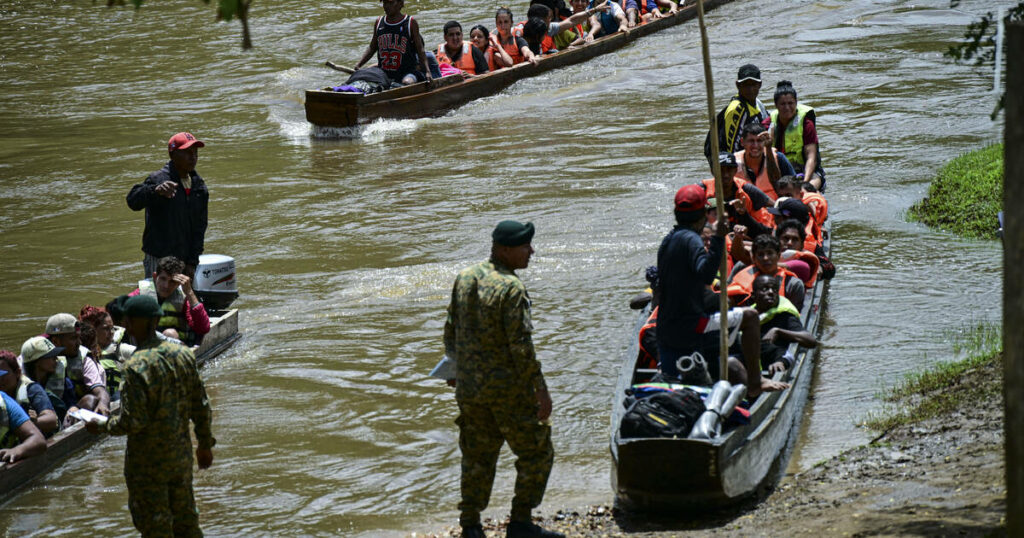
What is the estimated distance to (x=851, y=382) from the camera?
9.35 metres

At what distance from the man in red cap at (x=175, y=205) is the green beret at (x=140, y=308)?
379 centimetres

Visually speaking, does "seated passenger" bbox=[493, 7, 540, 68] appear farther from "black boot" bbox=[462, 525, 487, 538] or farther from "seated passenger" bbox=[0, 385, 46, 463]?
"black boot" bbox=[462, 525, 487, 538]

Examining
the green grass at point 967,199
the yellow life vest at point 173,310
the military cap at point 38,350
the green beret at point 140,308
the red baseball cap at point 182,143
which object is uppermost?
the red baseball cap at point 182,143

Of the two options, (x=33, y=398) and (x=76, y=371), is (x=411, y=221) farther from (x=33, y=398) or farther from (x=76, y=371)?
(x=33, y=398)

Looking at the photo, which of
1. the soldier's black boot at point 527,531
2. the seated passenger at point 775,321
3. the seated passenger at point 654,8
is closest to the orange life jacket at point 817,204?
the seated passenger at point 775,321

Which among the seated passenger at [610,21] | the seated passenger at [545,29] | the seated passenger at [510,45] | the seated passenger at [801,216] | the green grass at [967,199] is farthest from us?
the seated passenger at [610,21]

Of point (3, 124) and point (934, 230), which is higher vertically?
point (3, 124)

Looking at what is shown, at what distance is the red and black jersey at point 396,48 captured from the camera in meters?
A: 18.2

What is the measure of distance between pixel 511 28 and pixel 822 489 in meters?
16.3

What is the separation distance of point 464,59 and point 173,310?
40.0ft

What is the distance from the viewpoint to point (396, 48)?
743 inches

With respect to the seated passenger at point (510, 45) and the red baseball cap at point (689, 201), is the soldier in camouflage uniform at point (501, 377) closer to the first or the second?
the red baseball cap at point (689, 201)

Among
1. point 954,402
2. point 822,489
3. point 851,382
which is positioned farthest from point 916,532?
point 851,382

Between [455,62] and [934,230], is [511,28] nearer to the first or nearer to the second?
[455,62]
